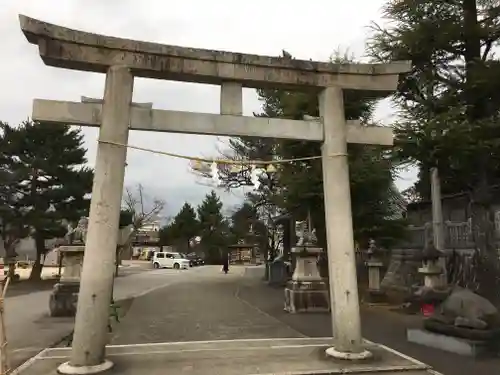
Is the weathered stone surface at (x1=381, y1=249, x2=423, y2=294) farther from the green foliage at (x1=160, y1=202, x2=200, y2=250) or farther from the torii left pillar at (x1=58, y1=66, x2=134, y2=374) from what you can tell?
the green foliage at (x1=160, y1=202, x2=200, y2=250)

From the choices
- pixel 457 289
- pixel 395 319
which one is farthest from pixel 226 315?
pixel 457 289

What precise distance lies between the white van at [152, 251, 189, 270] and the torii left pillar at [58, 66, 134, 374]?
135 feet

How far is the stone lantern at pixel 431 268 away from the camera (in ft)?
45.1

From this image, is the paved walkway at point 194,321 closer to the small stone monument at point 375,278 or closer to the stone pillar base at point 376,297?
the stone pillar base at point 376,297

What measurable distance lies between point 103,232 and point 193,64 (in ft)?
9.28

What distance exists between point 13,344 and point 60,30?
22.7 ft

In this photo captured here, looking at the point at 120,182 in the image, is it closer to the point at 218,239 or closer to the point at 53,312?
the point at 53,312

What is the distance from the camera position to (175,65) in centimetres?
686

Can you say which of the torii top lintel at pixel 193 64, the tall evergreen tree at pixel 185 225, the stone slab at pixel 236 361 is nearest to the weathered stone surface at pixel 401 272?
the stone slab at pixel 236 361

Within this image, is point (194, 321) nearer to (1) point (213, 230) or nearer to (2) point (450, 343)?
(2) point (450, 343)

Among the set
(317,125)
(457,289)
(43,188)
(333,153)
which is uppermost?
(43,188)

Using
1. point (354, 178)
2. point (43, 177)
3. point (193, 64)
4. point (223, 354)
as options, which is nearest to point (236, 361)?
point (223, 354)

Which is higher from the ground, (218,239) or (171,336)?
(218,239)

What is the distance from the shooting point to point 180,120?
6852 mm
